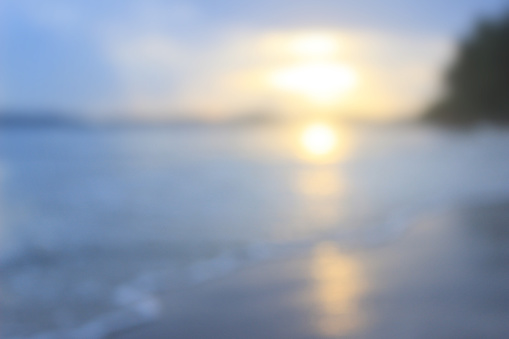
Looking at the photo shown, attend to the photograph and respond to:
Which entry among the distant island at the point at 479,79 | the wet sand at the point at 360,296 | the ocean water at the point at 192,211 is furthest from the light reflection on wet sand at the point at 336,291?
the distant island at the point at 479,79

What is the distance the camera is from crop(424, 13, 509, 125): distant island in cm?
445

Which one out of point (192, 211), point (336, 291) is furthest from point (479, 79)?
point (192, 211)

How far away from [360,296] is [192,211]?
3.95m

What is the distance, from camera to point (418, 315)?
2.56 m

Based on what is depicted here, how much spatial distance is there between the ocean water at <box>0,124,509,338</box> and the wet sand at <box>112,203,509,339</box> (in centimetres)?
22

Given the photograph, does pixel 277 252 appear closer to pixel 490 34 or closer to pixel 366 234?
pixel 366 234

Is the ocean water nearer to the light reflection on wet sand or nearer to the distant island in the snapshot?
the distant island

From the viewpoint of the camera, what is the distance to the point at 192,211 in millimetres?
6637

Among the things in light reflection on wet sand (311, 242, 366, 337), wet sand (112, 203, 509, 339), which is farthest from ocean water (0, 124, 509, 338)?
light reflection on wet sand (311, 242, 366, 337)

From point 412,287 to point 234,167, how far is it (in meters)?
8.66

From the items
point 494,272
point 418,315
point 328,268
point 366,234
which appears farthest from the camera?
point 366,234

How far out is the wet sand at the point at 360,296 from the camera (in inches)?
96.9

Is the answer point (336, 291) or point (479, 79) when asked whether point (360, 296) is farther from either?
point (479, 79)

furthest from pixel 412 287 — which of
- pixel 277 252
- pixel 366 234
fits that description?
pixel 366 234
